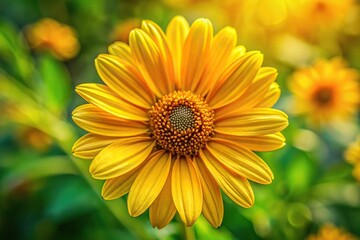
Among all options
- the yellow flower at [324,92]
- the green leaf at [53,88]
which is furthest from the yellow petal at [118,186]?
the yellow flower at [324,92]

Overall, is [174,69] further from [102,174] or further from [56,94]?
[56,94]

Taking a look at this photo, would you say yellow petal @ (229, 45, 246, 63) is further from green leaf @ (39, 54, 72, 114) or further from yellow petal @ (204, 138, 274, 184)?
green leaf @ (39, 54, 72, 114)

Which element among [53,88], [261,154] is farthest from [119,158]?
[53,88]

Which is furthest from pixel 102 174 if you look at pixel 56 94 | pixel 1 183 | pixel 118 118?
pixel 1 183

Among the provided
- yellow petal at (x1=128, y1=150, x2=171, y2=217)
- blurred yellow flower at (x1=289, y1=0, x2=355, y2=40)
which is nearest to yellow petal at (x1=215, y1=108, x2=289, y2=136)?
yellow petal at (x1=128, y1=150, x2=171, y2=217)

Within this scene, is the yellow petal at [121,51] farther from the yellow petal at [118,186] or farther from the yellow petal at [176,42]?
the yellow petal at [118,186]

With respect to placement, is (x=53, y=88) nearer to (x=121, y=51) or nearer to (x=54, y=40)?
(x=54, y=40)
